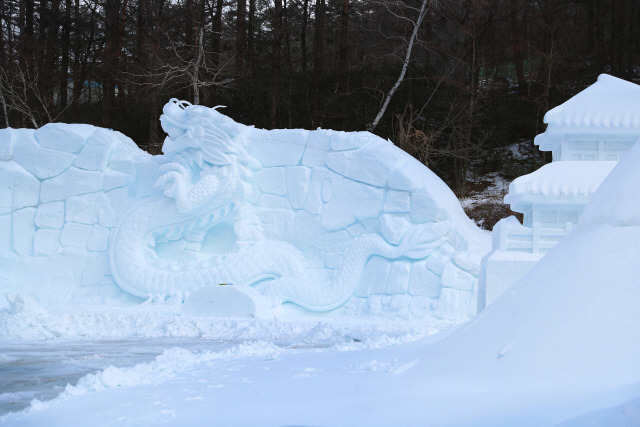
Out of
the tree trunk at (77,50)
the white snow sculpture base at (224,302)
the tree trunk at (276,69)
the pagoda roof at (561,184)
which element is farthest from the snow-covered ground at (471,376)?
the tree trunk at (77,50)

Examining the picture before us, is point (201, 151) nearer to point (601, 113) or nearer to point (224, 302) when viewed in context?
point (224, 302)

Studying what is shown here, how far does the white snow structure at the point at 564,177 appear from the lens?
637 centimetres

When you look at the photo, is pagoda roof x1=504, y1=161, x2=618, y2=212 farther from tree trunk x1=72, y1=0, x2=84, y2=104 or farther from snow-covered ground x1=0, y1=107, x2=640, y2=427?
tree trunk x1=72, y1=0, x2=84, y2=104

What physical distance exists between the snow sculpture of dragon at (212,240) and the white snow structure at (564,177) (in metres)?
1.23

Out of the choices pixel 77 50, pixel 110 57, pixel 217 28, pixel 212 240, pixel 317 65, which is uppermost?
pixel 217 28

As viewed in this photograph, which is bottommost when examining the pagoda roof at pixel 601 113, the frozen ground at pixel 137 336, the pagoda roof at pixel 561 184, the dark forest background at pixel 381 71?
the frozen ground at pixel 137 336

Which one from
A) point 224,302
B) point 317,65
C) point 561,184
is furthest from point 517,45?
point 224,302

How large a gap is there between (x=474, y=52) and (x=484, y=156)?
2.23 metres

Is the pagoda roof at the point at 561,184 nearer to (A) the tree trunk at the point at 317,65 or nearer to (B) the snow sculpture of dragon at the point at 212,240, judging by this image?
(B) the snow sculpture of dragon at the point at 212,240

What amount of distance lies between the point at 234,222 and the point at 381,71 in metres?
7.82

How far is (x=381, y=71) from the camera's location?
1474cm

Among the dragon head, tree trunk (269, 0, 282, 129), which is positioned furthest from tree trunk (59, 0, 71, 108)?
the dragon head

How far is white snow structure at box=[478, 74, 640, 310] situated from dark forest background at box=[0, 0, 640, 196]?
5150 millimetres

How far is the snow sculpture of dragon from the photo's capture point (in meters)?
7.65
